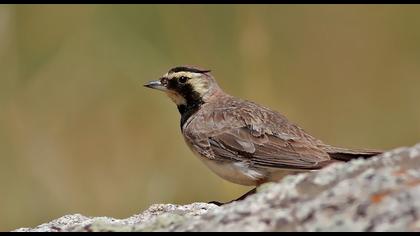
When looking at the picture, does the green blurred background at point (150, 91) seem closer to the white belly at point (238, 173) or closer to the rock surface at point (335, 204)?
the white belly at point (238, 173)

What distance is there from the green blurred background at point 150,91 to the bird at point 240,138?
1.83 metres

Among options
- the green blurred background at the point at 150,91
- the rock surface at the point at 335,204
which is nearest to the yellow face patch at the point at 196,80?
the green blurred background at the point at 150,91

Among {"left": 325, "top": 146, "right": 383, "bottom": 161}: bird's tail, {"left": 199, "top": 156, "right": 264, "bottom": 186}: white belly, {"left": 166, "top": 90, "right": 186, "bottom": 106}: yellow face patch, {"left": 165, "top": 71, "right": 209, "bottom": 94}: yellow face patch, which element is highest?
{"left": 165, "top": 71, "right": 209, "bottom": 94}: yellow face patch

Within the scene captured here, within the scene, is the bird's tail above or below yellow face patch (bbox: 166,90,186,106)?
below

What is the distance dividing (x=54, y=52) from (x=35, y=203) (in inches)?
86.5

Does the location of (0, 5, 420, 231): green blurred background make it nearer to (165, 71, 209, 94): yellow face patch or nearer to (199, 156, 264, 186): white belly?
(165, 71, 209, 94): yellow face patch

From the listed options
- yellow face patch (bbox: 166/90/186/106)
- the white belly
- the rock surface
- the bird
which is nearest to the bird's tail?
the bird

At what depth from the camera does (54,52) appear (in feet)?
38.8

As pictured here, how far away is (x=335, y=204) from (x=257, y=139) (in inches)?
153

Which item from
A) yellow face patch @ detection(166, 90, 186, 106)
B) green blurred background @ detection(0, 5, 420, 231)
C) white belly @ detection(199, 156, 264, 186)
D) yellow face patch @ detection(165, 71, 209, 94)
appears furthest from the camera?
green blurred background @ detection(0, 5, 420, 231)

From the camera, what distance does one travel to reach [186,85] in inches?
352

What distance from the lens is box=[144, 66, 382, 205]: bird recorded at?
7.62m

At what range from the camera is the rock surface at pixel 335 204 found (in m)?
3.88
